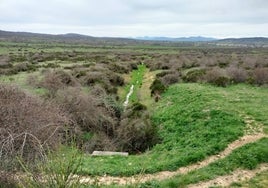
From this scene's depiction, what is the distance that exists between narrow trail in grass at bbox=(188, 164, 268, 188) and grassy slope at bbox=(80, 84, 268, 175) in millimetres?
1830

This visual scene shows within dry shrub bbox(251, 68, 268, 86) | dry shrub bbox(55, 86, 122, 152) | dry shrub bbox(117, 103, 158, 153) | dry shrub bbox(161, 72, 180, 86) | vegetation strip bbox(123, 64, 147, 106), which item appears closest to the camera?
dry shrub bbox(117, 103, 158, 153)

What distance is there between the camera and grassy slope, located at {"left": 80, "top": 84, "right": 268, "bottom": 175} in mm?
14169

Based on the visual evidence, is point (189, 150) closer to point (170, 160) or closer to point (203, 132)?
point (170, 160)

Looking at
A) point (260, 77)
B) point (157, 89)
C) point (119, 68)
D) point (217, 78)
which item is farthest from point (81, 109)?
point (119, 68)

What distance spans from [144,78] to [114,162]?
100ft

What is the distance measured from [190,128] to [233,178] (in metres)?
7.60

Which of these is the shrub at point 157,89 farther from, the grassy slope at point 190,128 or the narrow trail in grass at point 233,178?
the narrow trail in grass at point 233,178

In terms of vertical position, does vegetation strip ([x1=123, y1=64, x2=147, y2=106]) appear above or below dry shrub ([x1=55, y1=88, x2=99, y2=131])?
below

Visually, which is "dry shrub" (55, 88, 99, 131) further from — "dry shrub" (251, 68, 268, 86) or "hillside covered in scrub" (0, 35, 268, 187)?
"dry shrub" (251, 68, 268, 86)

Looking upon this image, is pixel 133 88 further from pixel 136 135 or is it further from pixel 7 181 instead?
pixel 7 181

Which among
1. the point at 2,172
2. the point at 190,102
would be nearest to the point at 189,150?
the point at 2,172

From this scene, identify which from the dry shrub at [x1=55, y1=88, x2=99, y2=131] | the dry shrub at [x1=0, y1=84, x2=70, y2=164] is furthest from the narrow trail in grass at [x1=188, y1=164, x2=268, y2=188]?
the dry shrub at [x1=55, y1=88, x2=99, y2=131]

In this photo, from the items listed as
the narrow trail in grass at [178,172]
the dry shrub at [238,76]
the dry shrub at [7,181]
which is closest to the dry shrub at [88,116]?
the narrow trail in grass at [178,172]

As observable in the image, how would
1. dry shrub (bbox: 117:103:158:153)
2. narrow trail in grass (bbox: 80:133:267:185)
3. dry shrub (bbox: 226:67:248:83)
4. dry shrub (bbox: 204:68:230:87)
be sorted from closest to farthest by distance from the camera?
narrow trail in grass (bbox: 80:133:267:185) → dry shrub (bbox: 117:103:158:153) → dry shrub (bbox: 204:68:230:87) → dry shrub (bbox: 226:67:248:83)
